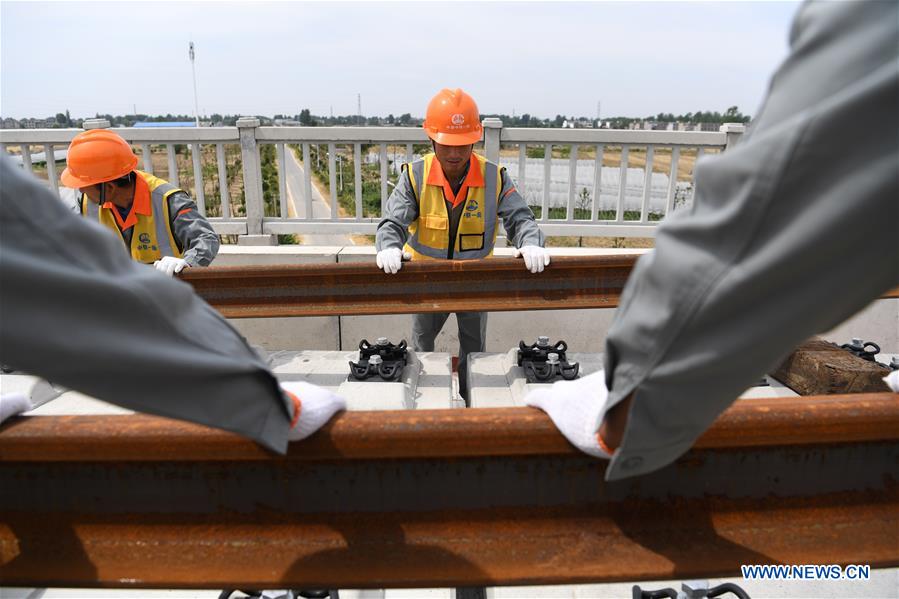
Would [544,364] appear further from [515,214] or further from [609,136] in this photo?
[609,136]

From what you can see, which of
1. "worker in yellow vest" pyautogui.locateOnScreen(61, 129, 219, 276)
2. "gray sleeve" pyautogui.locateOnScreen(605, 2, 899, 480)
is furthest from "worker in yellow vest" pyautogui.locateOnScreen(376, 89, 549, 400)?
"gray sleeve" pyautogui.locateOnScreen(605, 2, 899, 480)

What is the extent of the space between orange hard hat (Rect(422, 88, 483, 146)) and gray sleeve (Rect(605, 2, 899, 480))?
12.2 feet

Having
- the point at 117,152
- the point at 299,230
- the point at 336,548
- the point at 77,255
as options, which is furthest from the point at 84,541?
the point at 299,230

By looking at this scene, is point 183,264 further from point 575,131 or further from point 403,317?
point 575,131

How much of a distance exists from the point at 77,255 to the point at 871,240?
142 cm

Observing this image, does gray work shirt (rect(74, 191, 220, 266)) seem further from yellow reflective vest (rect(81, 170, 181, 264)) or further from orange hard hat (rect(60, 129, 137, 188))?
orange hard hat (rect(60, 129, 137, 188))

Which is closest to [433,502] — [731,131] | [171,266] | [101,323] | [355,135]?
[101,323]

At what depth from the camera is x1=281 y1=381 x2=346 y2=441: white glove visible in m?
1.56

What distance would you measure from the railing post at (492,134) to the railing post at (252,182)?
282cm

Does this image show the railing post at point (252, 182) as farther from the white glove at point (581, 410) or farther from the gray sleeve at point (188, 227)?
the white glove at point (581, 410)

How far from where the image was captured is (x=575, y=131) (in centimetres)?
687

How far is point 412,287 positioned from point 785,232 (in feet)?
10.4

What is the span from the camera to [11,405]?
5.82 feet

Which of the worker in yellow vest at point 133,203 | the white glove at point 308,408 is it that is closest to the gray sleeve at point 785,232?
the white glove at point 308,408
